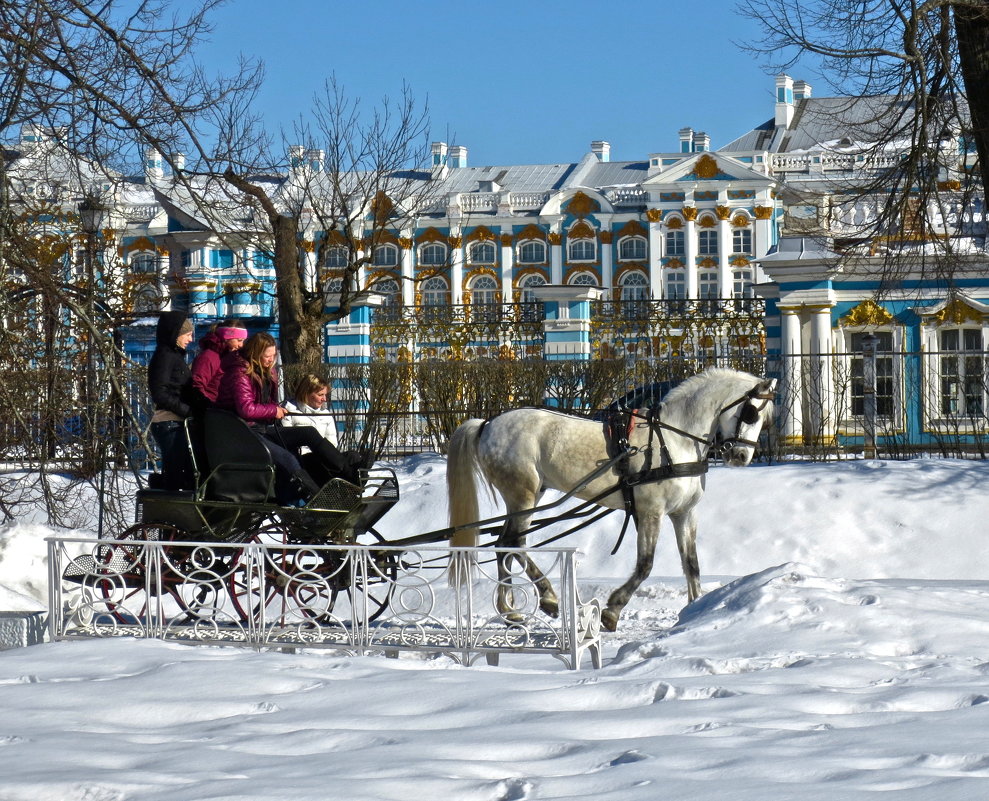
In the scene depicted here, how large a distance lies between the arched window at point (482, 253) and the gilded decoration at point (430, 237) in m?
1.35

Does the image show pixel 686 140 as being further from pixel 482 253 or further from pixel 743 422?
pixel 743 422

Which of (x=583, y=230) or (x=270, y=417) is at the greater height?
(x=583, y=230)

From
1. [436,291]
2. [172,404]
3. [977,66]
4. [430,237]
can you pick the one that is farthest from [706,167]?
[172,404]

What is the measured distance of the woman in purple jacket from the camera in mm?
7688

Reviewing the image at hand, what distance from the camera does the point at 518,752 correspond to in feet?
14.9

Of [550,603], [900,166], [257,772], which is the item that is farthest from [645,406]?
[900,166]

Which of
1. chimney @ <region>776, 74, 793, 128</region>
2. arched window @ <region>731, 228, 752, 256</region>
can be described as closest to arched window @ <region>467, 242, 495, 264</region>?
arched window @ <region>731, 228, 752, 256</region>

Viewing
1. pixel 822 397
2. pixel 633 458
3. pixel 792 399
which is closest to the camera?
pixel 633 458

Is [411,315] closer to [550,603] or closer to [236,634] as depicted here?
[550,603]

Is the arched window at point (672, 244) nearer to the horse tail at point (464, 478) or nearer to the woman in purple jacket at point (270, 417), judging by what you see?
the horse tail at point (464, 478)

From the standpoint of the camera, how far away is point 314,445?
7.96m

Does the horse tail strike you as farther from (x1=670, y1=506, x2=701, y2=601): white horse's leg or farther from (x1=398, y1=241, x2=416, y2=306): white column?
(x1=398, y1=241, x2=416, y2=306): white column

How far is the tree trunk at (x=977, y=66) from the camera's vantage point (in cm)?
1294

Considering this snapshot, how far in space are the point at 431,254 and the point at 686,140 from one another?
1341cm
